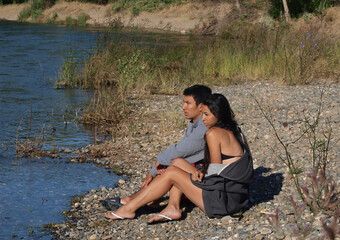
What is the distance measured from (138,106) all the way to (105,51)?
3.10m

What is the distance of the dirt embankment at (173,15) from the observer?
2923 centimetres

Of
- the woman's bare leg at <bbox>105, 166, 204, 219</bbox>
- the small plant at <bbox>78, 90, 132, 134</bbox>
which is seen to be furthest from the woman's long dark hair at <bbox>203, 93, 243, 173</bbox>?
the small plant at <bbox>78, 90, 132, 134</bbox>

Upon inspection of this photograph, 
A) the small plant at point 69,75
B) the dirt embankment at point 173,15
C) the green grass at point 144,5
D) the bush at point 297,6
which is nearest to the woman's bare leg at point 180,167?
the small plant at point 69,75

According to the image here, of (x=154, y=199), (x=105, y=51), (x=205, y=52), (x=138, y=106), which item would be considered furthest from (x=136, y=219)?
(x=205, y=52)

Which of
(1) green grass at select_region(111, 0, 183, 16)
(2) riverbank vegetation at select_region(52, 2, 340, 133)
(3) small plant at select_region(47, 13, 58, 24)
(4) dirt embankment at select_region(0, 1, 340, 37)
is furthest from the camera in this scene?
(3) small plant at select_region(47, 13, 58, 24)

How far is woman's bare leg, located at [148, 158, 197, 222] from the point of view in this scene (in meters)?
4.49

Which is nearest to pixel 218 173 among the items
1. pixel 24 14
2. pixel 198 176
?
pixel 198 176

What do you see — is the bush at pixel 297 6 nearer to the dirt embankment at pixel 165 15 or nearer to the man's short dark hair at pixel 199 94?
the dirt embankment at pixel 165 15

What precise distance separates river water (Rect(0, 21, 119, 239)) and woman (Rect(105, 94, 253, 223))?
52.8 inches

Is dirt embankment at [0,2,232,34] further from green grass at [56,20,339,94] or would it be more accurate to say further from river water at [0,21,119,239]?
green grass at [56,20,339,94]

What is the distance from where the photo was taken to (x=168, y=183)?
453cm

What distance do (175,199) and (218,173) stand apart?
0.52 meters

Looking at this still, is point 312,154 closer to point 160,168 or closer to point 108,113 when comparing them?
point 160,168

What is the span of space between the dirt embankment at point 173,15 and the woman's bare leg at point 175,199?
20.4 metres
